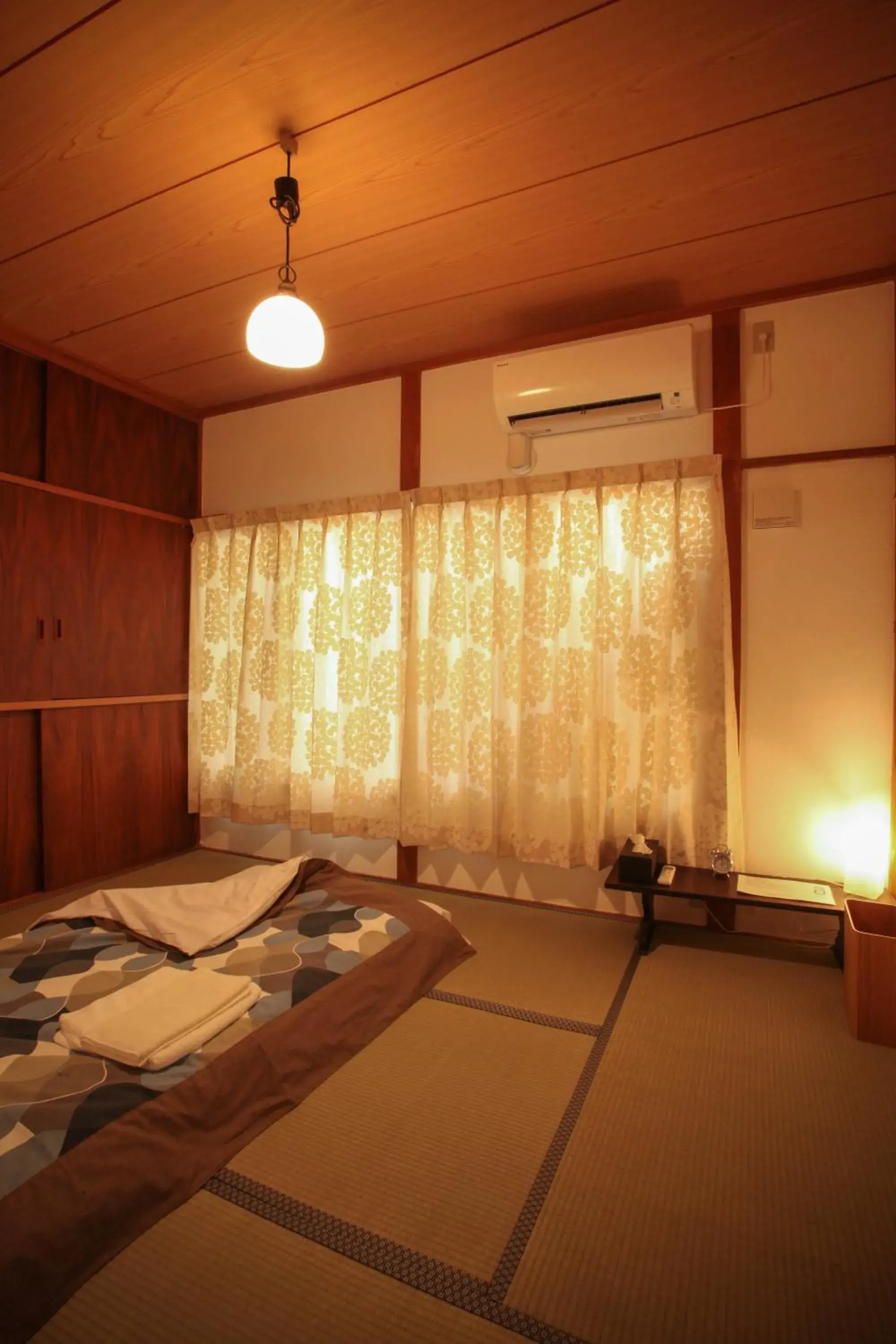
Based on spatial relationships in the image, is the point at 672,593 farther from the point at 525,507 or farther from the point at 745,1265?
the point at 745,1265

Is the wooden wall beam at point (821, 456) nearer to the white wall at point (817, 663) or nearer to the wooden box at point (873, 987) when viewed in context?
the white wall at point (817, 663)

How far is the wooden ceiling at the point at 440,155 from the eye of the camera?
62.2 inches

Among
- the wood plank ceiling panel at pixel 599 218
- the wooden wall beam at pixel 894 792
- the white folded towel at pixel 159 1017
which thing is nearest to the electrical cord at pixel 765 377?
the wooden wall beam at pixel 894 792

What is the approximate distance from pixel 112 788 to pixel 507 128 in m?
3.36

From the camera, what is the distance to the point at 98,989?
184 centimetres

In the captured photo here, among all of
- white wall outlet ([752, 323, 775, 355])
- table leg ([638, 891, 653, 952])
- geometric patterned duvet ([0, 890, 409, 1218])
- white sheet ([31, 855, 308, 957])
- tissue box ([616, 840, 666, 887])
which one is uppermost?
white wall outlet ([752, 323, 775, 355])

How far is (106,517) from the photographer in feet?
11.6

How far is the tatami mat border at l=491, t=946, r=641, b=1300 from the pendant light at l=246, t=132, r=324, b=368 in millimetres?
2128

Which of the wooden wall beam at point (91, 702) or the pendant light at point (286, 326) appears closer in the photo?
the pendant light at point (286, 326)

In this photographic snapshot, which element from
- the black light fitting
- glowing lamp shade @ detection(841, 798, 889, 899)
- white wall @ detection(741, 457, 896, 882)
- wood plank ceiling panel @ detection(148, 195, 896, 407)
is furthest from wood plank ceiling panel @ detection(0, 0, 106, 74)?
glowing lamp shade @ detection(841, 798, 889, 899)

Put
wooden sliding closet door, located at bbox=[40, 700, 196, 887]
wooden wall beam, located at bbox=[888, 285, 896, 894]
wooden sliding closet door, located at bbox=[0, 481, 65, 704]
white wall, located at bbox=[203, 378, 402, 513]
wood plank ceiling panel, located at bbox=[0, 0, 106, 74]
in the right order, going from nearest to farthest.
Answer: wood plank ceiling panel, located at bbox=[0, 0, 106, 74] < wooden wall beam, located at bbox=[888, 285, 896, 894] < wooden sliding closet door, located at bbox=[0, 481, 65, 704] < wooden sliding closet door, located at bbox=[40, 700, 196, 887] < white wall, located at bbox=[203, 378, 402, 513]

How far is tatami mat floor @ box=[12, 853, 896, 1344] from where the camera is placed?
3.71 feet

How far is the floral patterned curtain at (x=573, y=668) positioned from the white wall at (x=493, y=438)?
0.41 feet

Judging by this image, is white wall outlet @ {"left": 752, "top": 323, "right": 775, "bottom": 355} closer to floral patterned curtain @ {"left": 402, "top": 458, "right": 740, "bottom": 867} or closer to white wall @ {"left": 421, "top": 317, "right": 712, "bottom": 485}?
white wall @ {"left": 421, "top": 317, "right": 712, "bottom": 485}
